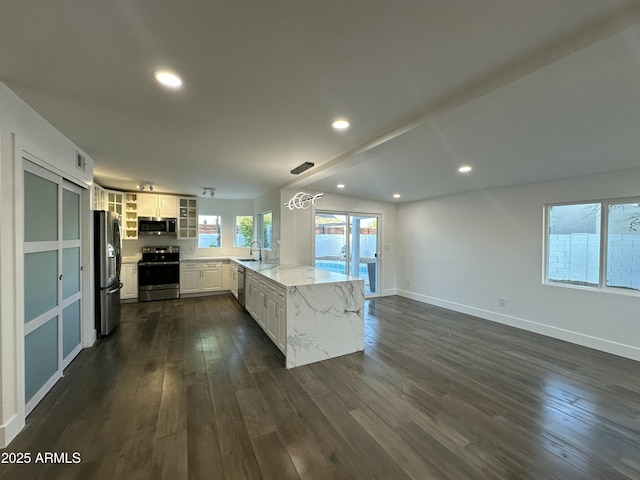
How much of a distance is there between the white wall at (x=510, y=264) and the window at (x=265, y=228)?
318cm

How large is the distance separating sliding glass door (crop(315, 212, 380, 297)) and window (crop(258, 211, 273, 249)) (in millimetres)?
1116

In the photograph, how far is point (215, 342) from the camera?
12.2ft

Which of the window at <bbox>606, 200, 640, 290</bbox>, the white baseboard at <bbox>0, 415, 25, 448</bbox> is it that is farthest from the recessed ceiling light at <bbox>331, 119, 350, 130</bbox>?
the window at <bbox>606, 200, 640, 290</bbox>

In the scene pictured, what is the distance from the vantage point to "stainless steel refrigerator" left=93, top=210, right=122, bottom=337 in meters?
3.68

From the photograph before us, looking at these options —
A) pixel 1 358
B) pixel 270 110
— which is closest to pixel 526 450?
pixel 270 110

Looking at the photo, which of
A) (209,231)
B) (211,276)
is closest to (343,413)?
(211,276)

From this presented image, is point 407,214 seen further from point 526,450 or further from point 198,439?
point 198,439

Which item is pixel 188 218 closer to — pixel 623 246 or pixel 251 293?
pixel 251 293

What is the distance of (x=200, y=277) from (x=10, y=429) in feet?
14.9

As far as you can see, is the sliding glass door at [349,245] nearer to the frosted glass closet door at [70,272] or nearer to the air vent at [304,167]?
the air vent at [304,167]

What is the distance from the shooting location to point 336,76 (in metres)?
1.79

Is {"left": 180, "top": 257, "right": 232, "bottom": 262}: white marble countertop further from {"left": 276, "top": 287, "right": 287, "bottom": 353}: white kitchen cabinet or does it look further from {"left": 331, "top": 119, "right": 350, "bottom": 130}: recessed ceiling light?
{"left": 331, "top": 119, "right": 350, "bottom": 130}: recessed ceiling light

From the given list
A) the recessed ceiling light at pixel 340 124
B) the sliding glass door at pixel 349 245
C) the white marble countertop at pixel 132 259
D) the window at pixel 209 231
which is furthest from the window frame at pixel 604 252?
the white marble countertop at pixel 132 259

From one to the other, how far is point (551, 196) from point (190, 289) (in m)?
7.01
